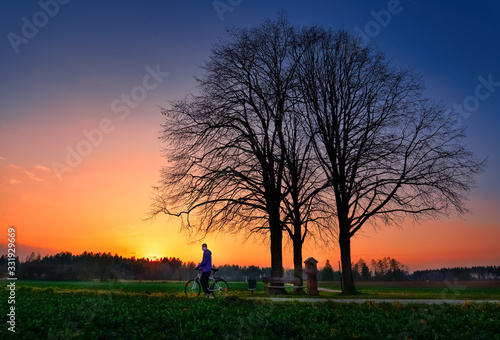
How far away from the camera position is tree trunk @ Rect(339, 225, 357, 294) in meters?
23.1

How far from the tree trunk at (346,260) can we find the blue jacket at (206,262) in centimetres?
1022

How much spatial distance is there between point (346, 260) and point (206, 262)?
1089 centimetres

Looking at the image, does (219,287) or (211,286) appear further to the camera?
(219,287)

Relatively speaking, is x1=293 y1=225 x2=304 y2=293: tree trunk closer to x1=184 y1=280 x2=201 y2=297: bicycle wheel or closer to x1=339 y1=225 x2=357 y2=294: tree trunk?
x1=339 y1=225 x2=357 y2=294: tree trunk

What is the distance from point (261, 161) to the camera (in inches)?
979

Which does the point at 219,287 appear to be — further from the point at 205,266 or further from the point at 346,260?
the point at 346,260

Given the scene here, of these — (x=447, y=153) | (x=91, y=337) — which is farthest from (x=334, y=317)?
(x=447, y=153)

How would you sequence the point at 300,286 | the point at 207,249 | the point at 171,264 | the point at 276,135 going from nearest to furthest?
the point at 207,249 → the point at 300,286 → the point at 276,135 → the point at 171,264

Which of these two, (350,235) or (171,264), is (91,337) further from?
(171,264)

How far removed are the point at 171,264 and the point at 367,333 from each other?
155895mm

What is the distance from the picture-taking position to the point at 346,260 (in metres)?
23.9

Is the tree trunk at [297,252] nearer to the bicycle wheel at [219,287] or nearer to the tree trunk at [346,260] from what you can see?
the tree trunk at [346,260]

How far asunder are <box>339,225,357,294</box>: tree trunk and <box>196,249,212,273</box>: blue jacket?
402 inches

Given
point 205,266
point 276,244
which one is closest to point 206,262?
point 205,266
